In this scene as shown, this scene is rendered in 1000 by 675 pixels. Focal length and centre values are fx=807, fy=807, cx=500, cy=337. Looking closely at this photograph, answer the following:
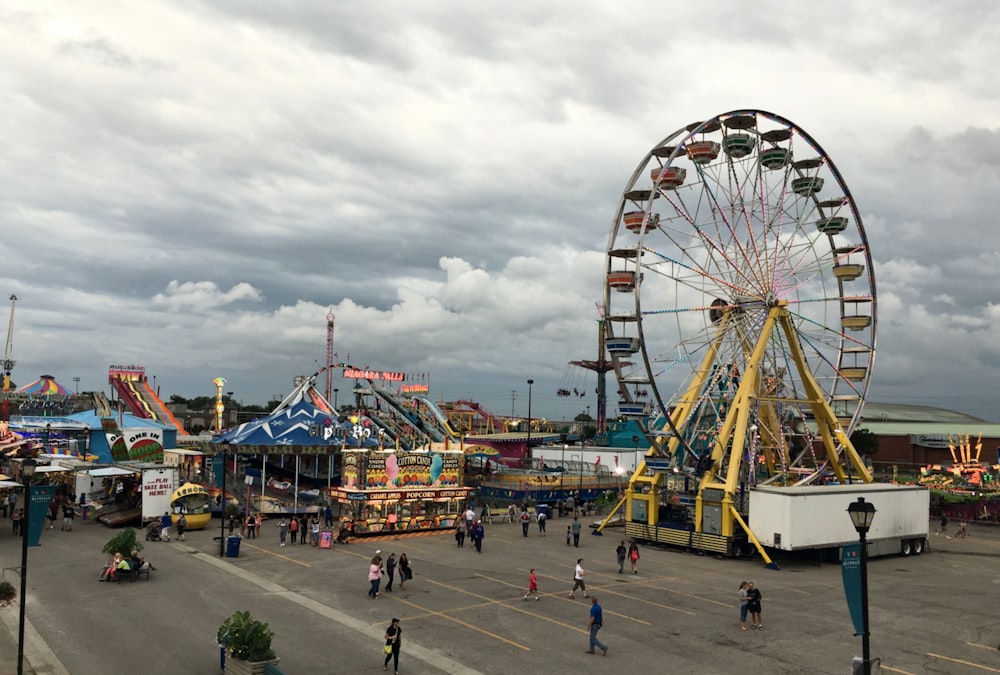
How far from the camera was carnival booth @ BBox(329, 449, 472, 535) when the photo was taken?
3603 cm

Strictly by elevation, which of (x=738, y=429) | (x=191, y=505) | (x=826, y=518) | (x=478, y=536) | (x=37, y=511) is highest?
(x=738, y=429)


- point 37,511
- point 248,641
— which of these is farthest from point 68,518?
point 248,641

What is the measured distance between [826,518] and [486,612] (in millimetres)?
16806

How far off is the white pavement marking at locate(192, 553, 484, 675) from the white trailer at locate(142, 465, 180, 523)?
8.13 metres

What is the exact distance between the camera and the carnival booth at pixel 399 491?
36031 millimetres

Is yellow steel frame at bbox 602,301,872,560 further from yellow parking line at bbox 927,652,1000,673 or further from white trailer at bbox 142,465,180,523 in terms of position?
white trailer at bbox 142,465,180,523

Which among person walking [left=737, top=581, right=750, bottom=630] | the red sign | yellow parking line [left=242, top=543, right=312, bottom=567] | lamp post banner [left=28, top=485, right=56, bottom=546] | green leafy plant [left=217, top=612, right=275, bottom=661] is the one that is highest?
the red sign

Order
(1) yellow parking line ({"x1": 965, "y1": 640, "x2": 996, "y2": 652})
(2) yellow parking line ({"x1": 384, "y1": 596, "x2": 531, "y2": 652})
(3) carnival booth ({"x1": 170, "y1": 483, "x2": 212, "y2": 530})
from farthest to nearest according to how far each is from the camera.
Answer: (3) carnival booth ({"x1": 170, "y1": 483, "x2": 212, "y2": 530})
(1) yellow parking line ({"x1": 965, "y1": 640, "x2": 996, "y2": 652})
(2) yellow parking line ({"x1": 384, "y1": 596, "x2": 531, "y2": 652})

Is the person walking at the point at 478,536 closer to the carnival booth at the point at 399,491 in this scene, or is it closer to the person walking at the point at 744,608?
the carnival booth at the point at 399,491

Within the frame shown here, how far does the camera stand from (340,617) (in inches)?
824

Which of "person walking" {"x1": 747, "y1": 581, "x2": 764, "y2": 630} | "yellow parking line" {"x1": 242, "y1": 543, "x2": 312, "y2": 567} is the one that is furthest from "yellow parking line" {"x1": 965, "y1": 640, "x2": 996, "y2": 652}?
"yellow parking line" {"x1": 242, "y1": 543, "x2": 312, "y2": 567}

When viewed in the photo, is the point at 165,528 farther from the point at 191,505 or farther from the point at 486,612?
the point at 486,612

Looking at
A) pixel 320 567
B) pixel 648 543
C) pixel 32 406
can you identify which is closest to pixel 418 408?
pixel 648 543

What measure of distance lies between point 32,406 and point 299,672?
87.4m
